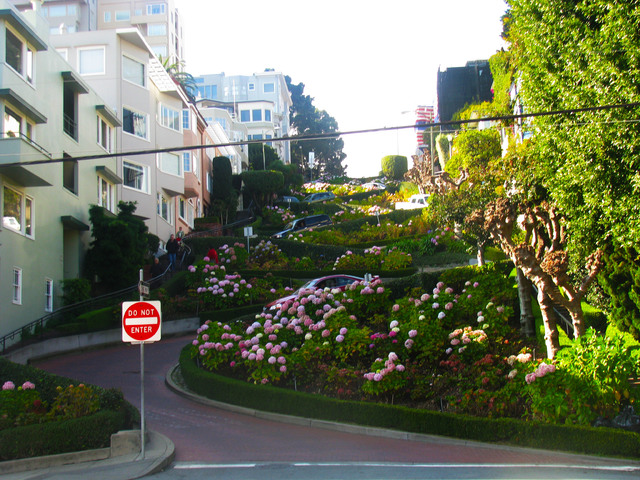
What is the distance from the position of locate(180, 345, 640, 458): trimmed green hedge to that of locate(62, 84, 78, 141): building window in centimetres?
1380

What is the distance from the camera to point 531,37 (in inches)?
646

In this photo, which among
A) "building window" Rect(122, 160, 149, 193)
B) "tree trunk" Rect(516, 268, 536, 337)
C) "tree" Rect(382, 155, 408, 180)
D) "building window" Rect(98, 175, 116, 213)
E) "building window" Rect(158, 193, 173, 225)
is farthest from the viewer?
"tree" Rect(382, 155, 408, 180)

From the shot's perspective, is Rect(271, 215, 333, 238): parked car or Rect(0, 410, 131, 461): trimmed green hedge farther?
Rect(271, 215, 333, 238): parked car

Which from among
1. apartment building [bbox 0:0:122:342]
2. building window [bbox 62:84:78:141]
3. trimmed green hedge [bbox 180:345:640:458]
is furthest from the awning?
trimmed green hedge [bbox 180:345:640:458]

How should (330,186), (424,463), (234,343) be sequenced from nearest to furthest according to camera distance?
1. (424,463)
2. (234,343)
3. (330,186)

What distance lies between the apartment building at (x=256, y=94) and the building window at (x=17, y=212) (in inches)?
2797

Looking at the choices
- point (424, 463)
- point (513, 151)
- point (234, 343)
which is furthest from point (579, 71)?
point (234, 343)

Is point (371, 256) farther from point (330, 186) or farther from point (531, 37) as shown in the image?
point (330, 186)

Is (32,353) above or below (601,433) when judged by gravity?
above

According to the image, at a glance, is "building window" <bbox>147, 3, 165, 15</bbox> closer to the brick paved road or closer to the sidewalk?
the brick paved road

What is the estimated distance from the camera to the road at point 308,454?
11.1m

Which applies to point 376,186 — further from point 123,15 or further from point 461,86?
point 123,15

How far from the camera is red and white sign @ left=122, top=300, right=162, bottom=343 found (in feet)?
42.2

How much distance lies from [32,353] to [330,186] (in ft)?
201
